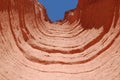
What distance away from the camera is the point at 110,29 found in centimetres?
788

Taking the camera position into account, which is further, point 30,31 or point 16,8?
point 30,31

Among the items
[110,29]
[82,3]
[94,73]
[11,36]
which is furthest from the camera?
[82,3]

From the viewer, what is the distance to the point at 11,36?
721 centimetres

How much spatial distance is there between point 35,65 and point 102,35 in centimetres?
275

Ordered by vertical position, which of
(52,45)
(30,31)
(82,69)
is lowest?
(82,69)

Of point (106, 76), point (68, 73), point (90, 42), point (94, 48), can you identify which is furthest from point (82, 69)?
point (90, 42)

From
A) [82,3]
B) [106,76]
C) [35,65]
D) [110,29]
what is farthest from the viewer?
[82,3]

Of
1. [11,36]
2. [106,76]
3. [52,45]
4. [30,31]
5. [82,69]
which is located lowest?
[106,76]

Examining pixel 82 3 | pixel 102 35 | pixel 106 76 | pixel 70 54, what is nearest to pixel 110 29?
pixel 102 35

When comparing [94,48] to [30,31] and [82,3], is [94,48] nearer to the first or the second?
[30,31]

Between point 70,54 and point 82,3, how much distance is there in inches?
276

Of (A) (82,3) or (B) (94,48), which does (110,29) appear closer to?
(B) (94,48)

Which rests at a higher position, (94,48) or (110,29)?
(110,29)

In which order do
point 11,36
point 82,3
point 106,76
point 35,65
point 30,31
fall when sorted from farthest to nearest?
point 82,3
point 30,31
point 11,36
point 35,65
point 106,76
